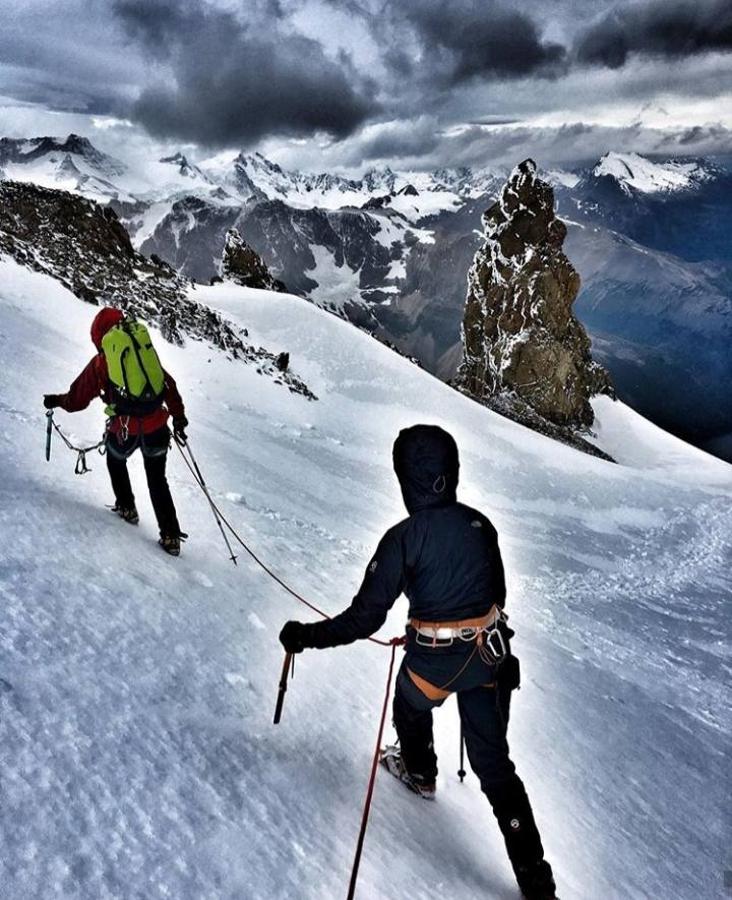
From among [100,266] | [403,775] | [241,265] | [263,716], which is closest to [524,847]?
[403,775]

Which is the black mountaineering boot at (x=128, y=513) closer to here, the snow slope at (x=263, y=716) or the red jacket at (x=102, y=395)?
the snow slope at (x=263, y=716)

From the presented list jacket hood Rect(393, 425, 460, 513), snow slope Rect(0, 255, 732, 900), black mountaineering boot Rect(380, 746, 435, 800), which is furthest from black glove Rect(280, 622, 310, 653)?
black mountaineering boot Rect(380, 746, 435, 800)

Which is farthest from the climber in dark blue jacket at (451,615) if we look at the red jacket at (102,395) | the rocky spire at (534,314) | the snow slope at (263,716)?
the rocky spire at (534,314)

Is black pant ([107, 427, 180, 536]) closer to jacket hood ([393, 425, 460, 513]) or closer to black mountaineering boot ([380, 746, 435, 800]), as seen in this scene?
black mountaineering boot ([380, 746, 435, 800])

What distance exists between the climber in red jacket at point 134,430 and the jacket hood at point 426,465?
2.82 m

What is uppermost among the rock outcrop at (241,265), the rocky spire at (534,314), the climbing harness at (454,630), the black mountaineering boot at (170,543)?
the rocky spire at (534,314)

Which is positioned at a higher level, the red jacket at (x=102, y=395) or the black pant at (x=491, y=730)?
the red jacket at (x=102, y=395)

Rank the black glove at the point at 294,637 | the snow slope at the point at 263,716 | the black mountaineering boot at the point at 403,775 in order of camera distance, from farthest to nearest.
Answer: the black mountaineering boot at the point at 403,775 < the black glove at the point at 294,637 < the snow slope at the point at 263,716

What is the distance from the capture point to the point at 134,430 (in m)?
5.36

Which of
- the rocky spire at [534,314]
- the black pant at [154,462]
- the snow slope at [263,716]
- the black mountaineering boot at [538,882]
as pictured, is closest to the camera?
the snow slope at [263,716]

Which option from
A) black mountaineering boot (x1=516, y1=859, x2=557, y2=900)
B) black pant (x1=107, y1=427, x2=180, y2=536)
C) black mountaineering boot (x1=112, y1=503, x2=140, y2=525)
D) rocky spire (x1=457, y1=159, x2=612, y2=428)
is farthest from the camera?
rocky spire (x1=457, y1=159, x2=612, y2=428)

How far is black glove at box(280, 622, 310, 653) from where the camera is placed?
324cm

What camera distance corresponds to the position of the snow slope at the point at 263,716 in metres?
2.40

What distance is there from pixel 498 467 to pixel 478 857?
1894 centimetres
